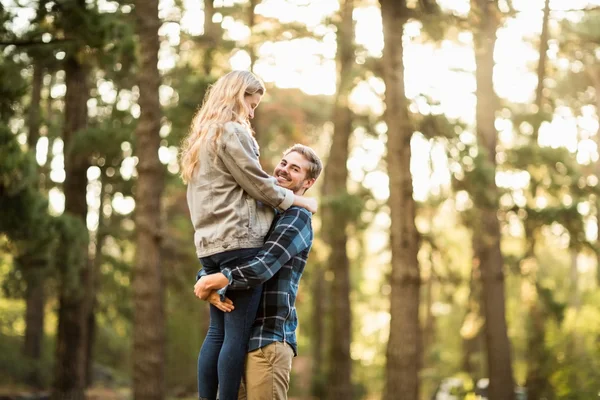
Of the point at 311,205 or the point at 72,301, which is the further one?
the point at 72,301

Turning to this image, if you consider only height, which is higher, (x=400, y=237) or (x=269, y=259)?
(x=400, y=237)

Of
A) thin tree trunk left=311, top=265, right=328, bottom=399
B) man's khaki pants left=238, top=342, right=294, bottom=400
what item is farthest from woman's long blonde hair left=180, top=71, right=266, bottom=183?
thin tree trunk left=311, top=265, right=328, bottom=399

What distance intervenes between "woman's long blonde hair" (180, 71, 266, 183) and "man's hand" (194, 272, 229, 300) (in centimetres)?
55

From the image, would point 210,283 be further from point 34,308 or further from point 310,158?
point 34,308

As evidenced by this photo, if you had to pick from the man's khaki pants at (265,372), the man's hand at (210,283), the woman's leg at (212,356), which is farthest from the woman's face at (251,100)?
the man's khaki pants at (265,372)

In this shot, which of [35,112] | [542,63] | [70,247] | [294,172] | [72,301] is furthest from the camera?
[35,112]

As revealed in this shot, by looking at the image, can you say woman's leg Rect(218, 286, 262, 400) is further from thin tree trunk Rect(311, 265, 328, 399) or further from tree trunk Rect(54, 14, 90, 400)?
thin tree trunk Rect(311, 265, 328, 399)

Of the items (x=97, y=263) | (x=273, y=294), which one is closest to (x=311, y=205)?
(x=273, y=294)

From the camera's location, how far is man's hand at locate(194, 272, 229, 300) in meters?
3.87

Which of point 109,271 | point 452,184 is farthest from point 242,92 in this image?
point 109,271

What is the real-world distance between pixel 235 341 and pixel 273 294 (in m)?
0.29

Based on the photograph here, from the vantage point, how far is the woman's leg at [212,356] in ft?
13.3

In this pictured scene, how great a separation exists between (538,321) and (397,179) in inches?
259

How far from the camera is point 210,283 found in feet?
12.7
